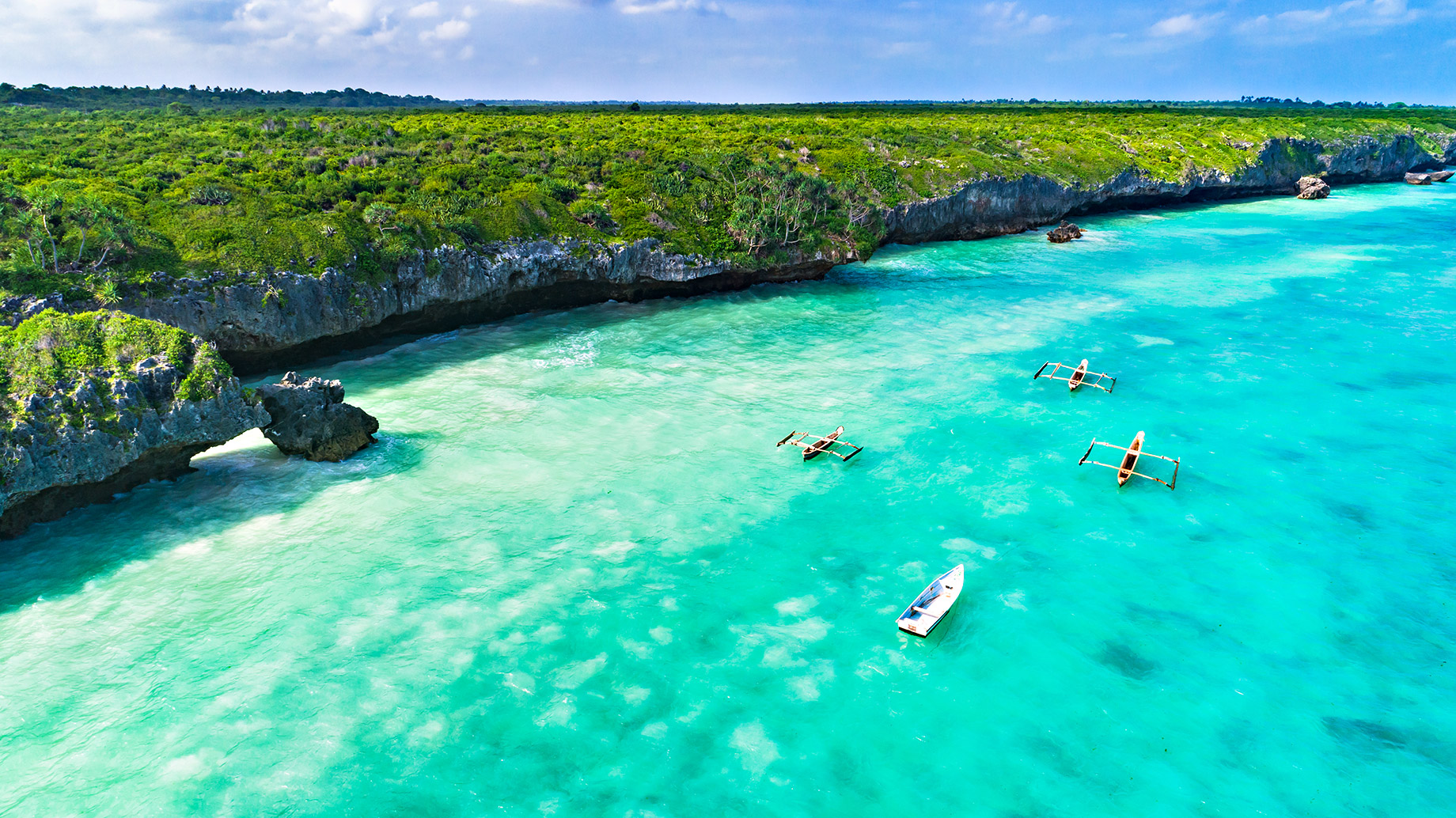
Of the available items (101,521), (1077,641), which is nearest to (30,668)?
(101,521)

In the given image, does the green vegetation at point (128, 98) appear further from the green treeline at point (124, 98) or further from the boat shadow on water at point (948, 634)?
the boat shadow on water at point (948, 634)

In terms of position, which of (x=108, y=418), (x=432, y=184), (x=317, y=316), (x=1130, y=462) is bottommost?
(x=1130, y=462)

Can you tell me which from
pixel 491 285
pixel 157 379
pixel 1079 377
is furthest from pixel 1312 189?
pixel 157 379

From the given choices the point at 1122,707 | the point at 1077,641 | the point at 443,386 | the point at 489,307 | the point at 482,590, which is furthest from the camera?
the point at 489,307

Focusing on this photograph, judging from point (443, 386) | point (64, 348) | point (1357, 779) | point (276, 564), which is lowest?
point (1357, 779)

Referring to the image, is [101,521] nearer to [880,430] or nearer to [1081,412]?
[880,430]

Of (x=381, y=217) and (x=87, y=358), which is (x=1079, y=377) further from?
(x=87, y=358)

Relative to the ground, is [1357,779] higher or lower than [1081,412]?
lower
